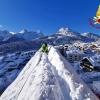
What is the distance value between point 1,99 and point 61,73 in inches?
61.8

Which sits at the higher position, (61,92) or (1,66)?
(61,92)

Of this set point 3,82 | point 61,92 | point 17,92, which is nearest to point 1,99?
point 17,92

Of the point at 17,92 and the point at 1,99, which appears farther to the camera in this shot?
the point at 17,92

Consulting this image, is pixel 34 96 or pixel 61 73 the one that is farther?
pixel 61 73

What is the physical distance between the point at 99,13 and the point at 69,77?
7.91 m

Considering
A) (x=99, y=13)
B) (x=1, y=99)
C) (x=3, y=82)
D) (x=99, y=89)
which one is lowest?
(x=3, y=82)

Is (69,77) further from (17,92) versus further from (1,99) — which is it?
(1,99)

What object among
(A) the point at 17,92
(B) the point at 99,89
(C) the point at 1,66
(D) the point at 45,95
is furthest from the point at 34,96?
(C) the point at 1,66

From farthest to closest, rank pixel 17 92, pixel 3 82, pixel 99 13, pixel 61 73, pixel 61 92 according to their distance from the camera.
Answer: pixel 3 82 → pixel 99 13 → pixel 61 73 → pixel 17 92 → pixel 61 92

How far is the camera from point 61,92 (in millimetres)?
3713

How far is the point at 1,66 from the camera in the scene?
162ft

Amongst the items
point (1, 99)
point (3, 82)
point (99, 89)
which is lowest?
point (3, 82)

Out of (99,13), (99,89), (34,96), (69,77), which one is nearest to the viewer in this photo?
(34,96)

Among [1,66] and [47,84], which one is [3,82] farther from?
[47,84]
